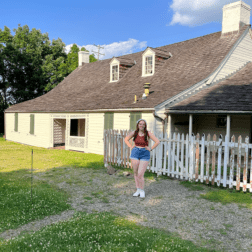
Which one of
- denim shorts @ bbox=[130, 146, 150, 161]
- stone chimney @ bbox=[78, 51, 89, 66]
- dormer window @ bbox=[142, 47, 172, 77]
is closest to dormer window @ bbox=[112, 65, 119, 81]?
dormer window @ bbox=[142, 47, 172, 77]

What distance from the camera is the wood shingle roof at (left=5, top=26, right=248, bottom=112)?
14.0 meters

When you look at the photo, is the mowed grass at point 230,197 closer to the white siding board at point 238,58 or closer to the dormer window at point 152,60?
the white siding board at point 238,58

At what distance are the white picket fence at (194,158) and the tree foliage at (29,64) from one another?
26368 mm

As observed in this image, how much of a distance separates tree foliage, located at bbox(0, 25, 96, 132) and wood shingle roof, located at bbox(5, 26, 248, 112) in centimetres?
1241

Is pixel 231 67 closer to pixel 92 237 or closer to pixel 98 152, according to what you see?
pixel 98 152

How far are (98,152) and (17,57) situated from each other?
23078 millimetres

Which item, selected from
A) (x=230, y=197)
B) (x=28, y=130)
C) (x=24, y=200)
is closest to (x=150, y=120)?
(x=230, y=197)

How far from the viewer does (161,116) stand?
12625 mm

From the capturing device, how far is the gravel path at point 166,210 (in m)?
4.52

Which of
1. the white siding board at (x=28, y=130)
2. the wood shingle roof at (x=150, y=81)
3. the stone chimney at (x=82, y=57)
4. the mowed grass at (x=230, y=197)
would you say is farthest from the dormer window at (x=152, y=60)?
the stone chimney at (x=82, y=57)

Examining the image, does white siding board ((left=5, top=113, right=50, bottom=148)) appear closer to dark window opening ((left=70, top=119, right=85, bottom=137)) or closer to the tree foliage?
dark window opening ((left=70, top=119, right=85, bottom=137))

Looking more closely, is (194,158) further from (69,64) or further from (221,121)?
(69,64)

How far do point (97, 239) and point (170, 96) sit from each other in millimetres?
9565

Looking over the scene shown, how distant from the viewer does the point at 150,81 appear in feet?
Result: 53.8
